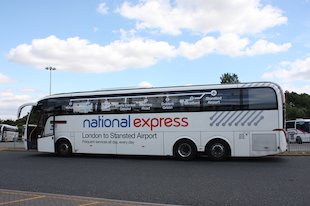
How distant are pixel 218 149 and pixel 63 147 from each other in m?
8.15

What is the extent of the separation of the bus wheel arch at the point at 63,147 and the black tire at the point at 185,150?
584cm

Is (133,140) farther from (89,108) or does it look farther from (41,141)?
(41,141)

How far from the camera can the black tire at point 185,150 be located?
16469mm

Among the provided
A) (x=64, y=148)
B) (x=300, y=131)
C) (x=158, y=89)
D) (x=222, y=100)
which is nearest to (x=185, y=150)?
(x=222, y=100)

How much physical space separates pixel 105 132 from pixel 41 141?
382 cm

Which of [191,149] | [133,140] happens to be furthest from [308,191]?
Answer: [133,140]

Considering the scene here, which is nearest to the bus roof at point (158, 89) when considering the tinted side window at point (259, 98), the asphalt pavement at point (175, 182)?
the tinted side window at point (259, 98)

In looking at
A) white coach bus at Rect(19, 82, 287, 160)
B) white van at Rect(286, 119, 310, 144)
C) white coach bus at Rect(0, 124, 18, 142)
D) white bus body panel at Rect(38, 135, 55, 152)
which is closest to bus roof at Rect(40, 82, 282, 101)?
white coach bus at Rect(19, 82, 287, 160)

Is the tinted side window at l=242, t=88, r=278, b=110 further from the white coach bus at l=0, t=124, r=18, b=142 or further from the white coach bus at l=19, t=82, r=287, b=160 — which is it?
the white coach bus at l=0, t=124, r=18, b=142

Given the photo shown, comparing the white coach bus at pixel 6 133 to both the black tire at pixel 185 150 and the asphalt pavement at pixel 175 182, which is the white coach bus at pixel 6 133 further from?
the black tire at pixel 185 150

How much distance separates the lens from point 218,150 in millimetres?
16094

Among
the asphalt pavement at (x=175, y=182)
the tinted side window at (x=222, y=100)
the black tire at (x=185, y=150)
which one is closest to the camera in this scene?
the asphalt pavement at (x=175, y=182)

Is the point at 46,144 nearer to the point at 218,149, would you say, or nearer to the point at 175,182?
the point at 218,149

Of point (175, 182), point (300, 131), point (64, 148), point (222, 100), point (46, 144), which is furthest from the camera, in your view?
point (300, 131)
